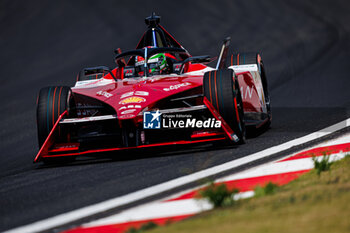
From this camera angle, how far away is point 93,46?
56.5 ft

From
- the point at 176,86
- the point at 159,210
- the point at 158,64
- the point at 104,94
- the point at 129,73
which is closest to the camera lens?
the point at 159,210

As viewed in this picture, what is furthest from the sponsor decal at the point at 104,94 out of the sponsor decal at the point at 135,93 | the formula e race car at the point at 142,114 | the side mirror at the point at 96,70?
the side mirror at the point at 96,70

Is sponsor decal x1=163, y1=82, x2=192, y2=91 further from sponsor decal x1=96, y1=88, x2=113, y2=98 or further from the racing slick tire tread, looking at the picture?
the racing slick tire tread

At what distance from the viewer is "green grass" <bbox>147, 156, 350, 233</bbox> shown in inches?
131

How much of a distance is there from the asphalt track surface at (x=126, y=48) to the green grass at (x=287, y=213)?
54.2 inches

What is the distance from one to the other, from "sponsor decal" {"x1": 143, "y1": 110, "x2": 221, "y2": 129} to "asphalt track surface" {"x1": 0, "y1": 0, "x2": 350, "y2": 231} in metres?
0.30

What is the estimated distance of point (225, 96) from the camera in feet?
23.4

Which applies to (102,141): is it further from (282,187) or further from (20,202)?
(282,187)

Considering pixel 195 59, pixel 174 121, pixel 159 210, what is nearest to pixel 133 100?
pixel 174 121

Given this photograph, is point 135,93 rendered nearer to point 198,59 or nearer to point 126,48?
point 198,59

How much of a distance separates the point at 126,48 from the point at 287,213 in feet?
45.4

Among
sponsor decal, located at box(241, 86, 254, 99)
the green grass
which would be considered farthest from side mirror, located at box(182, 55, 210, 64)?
the green grass

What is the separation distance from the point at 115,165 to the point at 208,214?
10.0 ft

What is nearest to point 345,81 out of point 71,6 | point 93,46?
point 93,46
